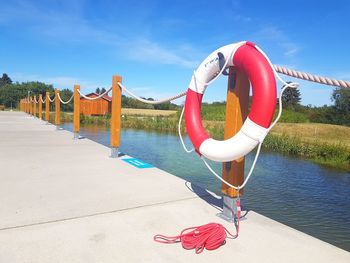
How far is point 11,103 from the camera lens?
44.7 metres

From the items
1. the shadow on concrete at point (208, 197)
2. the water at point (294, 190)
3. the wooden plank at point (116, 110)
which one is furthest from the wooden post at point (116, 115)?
the shadow on concrete at point (208, 197)

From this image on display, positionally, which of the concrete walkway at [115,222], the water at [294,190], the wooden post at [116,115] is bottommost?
the water at [294,190]

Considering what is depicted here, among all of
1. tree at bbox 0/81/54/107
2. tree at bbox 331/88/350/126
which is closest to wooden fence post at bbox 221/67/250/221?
tree at bbox 331/88/350/126

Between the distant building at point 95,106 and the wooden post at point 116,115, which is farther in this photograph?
the distant building at point 95,106

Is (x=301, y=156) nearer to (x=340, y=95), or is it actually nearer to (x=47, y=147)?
(x=47, y=147)

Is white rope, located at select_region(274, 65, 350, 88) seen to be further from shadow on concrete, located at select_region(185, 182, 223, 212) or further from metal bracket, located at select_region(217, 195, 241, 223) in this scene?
shadow on concrete, located at select_region(185, 182, 223, 212)

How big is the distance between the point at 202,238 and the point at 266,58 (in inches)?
48.9

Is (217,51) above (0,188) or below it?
above

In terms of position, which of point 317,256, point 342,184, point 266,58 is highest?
point 266,58

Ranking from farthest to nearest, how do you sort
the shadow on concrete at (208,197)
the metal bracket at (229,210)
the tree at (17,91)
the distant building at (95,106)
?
the tree at (17,91) < the distant building at (95,106) < the shadow on concrete at (208,197) < the metal bracket at (229,210)

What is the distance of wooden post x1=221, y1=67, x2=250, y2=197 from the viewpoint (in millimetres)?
2346

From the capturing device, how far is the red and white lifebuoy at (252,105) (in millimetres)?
2031

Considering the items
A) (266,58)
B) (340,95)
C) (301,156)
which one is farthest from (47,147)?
(340,95)

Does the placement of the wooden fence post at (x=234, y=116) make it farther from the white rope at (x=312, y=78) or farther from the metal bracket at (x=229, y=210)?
the white rope at (x=312, y=78)
